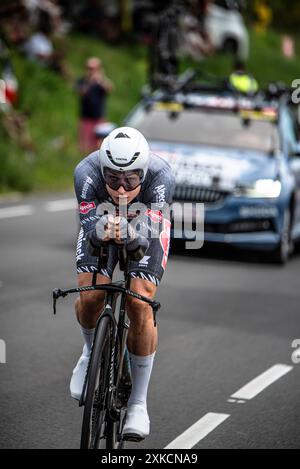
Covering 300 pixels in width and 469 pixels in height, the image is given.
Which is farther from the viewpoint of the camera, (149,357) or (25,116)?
(25,116)

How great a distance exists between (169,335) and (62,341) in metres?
0.90

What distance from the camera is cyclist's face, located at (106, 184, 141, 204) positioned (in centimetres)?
624

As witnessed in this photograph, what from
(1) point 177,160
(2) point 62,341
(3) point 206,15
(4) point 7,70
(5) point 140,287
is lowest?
(2) point 62,341

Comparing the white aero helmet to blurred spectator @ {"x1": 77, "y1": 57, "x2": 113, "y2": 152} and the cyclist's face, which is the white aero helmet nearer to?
the cyclist's face

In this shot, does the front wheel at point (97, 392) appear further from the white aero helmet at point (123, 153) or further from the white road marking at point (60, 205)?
the white road marking at point (60, 205)

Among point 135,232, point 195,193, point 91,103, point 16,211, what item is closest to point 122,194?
point 135,232

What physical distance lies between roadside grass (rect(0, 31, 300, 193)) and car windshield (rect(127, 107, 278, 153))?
609cm

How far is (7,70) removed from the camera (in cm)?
2381

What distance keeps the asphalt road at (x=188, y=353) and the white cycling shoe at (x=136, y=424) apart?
36 cm

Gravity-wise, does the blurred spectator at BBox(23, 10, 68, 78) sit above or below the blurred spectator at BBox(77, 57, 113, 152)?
above

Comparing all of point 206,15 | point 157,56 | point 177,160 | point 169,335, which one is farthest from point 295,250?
point 206,15

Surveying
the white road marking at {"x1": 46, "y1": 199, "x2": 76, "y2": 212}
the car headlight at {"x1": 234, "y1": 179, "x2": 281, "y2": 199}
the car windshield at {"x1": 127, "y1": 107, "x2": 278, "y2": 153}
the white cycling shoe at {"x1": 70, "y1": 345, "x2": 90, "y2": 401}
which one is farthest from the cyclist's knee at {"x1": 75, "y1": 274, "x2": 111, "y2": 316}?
the white road marking at {"x1": 46, "y1": 199, "x2": 76, "y2": 212}

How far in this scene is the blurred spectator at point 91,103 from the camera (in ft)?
75.7

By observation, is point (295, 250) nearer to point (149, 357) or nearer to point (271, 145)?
point (271, 145)
